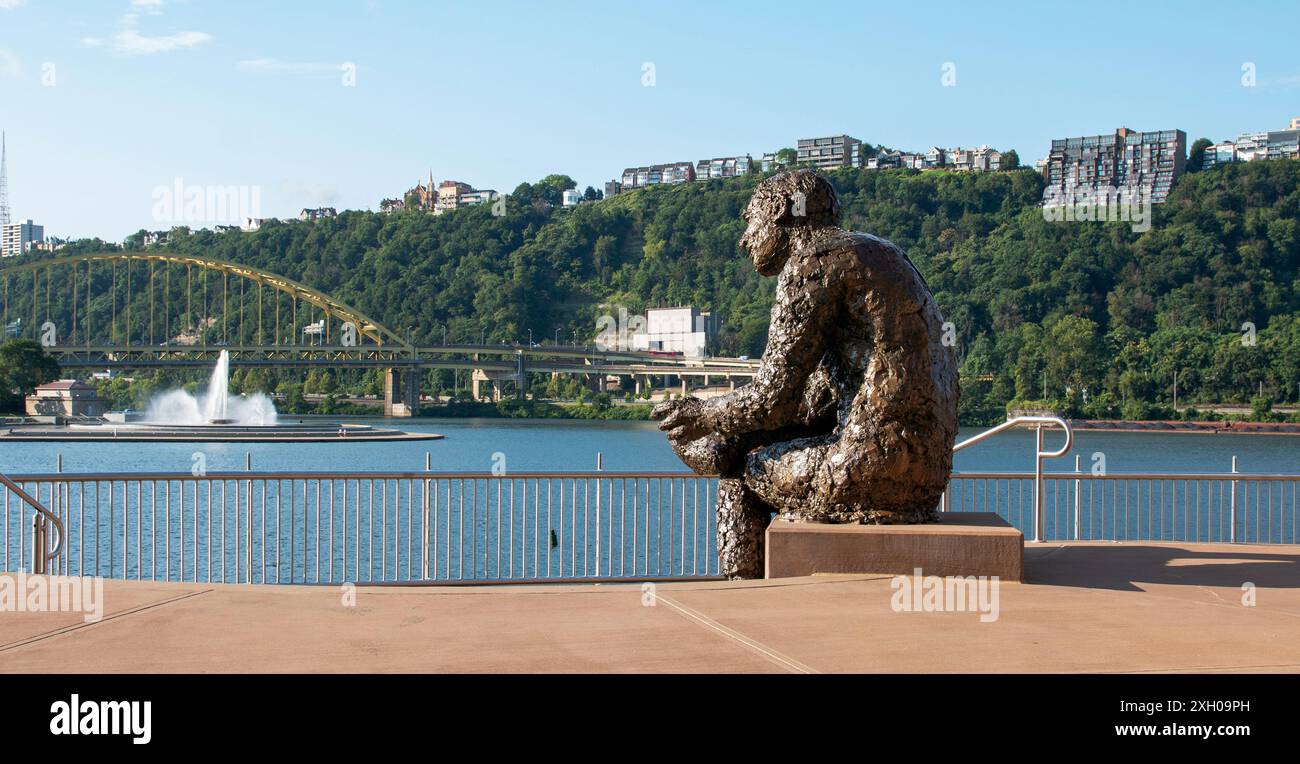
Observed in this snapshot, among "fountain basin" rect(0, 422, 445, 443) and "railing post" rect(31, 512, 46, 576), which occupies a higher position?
"railing post" rect(31, 512, 46, 576)

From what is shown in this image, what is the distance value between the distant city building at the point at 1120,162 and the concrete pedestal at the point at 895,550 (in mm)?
127769

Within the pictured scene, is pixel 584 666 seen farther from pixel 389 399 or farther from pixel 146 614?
pixel 389 399

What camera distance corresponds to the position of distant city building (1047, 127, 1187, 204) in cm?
13725

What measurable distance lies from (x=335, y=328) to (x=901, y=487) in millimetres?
113012

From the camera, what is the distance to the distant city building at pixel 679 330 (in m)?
106

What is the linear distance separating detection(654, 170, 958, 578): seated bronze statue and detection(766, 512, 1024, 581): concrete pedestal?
7.8 inches

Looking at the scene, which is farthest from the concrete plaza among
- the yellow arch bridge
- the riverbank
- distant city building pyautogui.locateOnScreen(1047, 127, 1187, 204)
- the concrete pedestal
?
distant city building pyautogui.locateOnScreen(1047, 127, 1187, 204)

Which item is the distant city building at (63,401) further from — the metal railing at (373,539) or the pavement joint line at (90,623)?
the pavement joint line at (90,623)

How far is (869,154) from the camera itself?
561 ft

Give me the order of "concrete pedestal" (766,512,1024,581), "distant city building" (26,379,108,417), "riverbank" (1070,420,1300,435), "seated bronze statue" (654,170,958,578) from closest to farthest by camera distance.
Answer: "concrete pedestal" (766,512,1024,581) → "seated bronze statue" (654,170,958,578) → "distant city building" (26,379,108,417) → "riverbank" (1070,420,1300,435)

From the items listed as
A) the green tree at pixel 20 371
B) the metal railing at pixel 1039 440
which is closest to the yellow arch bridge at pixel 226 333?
the green tree at pixel 20 371

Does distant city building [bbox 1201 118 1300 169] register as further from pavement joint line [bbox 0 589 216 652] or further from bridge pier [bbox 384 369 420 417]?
pavement joint line [bbox 0 589 216 652]

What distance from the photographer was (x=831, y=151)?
178m

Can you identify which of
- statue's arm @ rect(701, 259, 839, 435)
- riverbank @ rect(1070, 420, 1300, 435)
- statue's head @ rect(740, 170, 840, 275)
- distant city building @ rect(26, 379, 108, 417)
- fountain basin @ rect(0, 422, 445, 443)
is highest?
statue's head @ rect(740, 170, 840, 275)
